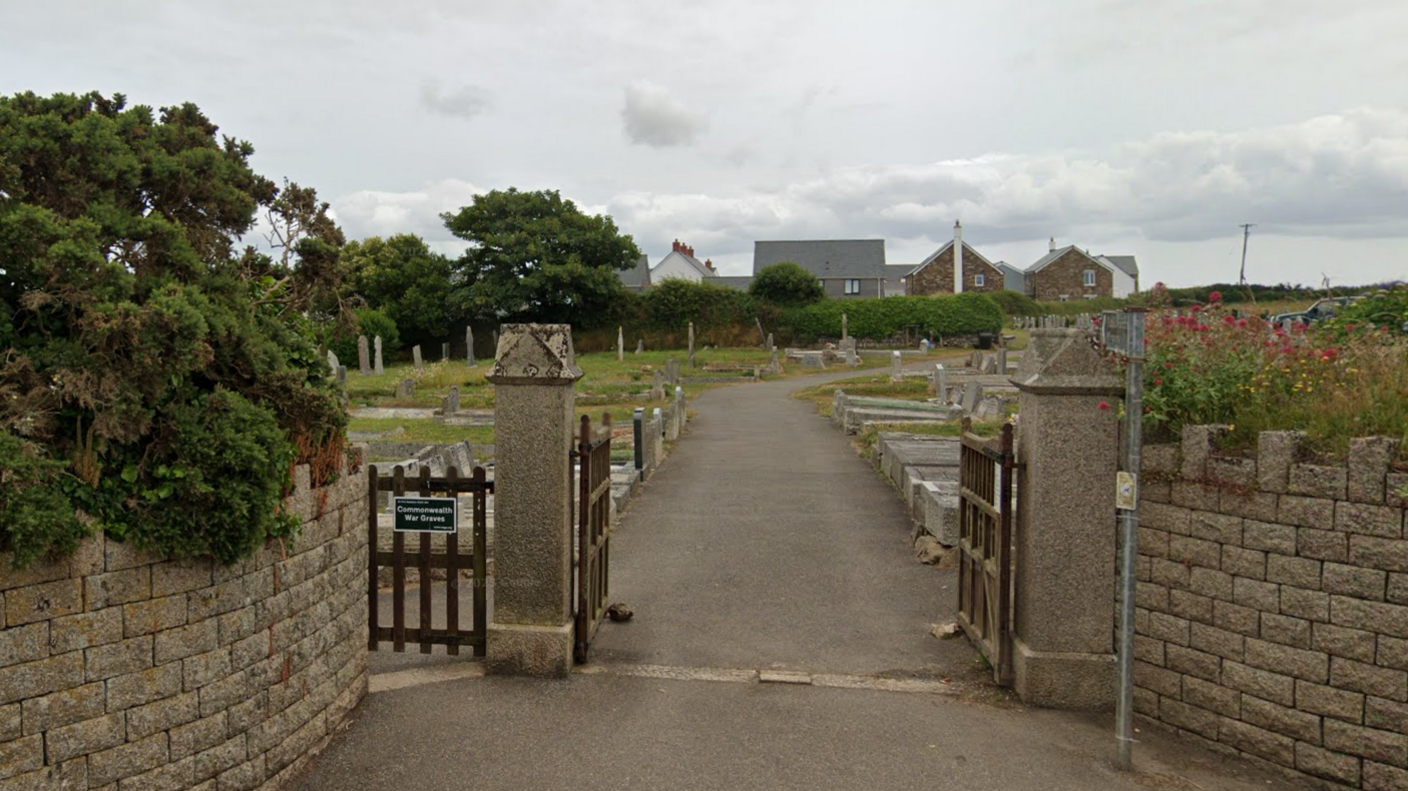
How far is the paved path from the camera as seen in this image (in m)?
5.67

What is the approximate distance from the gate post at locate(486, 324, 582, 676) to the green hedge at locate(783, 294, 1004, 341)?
4431 cm

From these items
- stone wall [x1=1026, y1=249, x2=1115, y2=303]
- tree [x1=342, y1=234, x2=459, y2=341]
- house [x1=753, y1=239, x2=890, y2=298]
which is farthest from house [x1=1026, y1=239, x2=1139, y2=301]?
tree [x1=342, y1=234, x2=459, y2=341]

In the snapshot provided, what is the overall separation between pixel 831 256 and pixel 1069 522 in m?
67.7

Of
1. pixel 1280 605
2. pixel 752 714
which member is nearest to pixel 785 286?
pixel 752 714

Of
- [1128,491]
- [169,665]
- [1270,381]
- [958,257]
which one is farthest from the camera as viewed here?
[958,257]

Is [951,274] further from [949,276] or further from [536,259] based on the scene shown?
[536,259]

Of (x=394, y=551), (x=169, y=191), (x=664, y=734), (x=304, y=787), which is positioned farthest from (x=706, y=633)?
(x=169, y=191)

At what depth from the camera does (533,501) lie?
6.91 meters

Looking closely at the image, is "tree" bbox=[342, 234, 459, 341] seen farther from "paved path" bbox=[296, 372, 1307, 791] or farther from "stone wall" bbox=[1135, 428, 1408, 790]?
"stone wall" bbox=[1135, 428, 1408, 790]

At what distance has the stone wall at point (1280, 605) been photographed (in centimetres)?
533

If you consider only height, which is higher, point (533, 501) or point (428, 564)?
point (533, 501)

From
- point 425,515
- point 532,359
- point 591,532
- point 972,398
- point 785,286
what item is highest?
point 785,286

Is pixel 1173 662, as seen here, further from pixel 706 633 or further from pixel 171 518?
pixel 171 518

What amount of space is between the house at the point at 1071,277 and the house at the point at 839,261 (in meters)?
13.2
